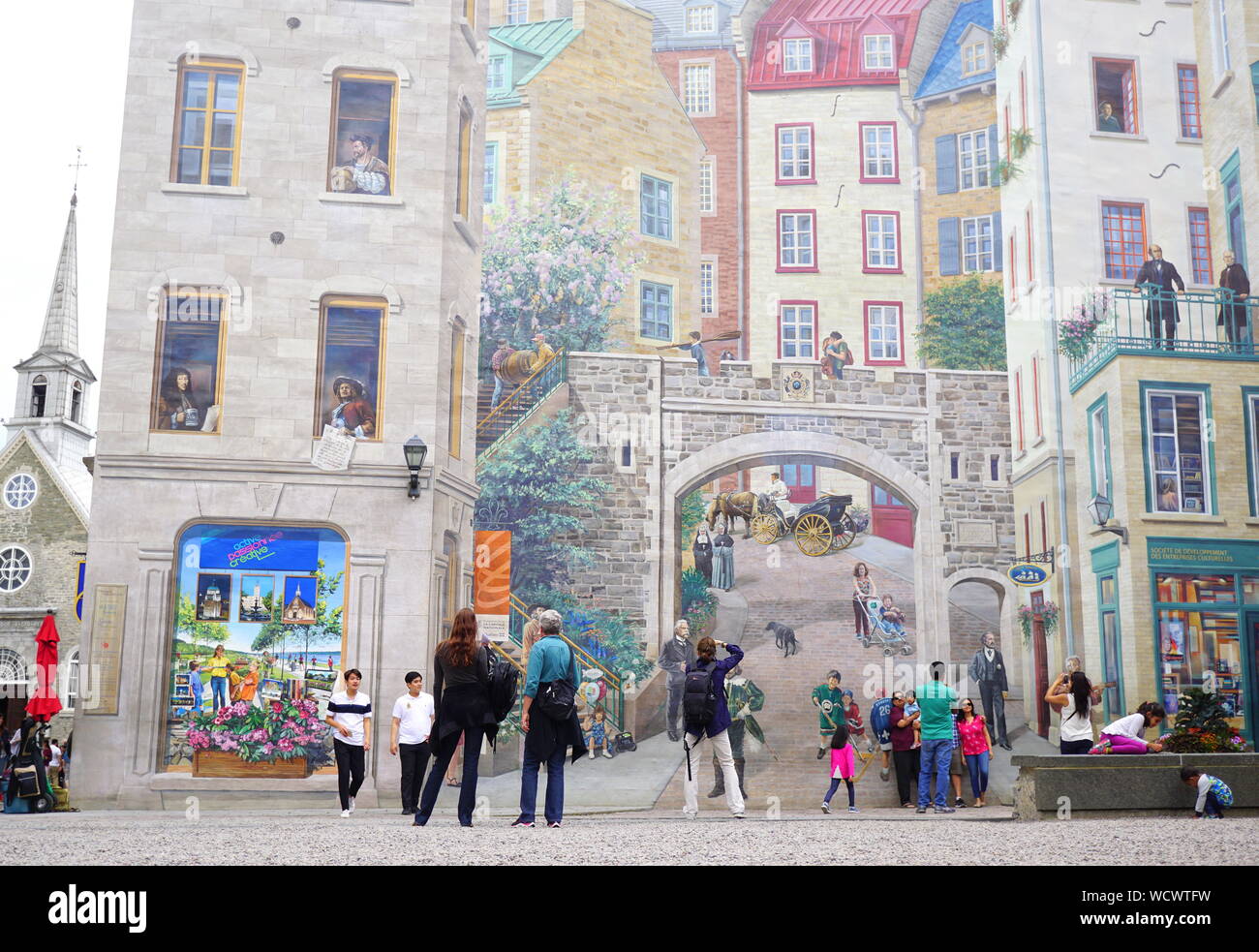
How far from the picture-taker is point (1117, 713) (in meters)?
13.8

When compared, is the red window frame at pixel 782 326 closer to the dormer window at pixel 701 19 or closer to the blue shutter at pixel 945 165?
the blue shutter at pixel 945 165

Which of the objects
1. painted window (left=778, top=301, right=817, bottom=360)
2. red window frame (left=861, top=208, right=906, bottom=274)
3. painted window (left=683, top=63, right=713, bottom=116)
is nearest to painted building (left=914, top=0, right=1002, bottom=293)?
red window frame (left=861, top=208, right=906, bottom=274)

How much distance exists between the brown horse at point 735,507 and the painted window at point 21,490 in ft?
55.7

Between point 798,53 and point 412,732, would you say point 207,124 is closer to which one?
point 412,732

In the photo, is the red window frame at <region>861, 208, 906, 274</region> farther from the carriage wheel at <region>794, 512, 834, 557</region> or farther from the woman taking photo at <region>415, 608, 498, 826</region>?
the woman taking photo at <region>415, 608, 498, 826</region>

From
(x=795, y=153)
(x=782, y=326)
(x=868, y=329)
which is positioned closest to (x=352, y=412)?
(x=782, y=326)

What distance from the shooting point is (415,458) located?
489 inches

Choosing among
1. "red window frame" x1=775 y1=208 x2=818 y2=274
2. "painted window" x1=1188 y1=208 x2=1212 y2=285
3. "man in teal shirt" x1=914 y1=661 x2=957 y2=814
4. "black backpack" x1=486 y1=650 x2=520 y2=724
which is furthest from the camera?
"red window frame" x1=775 y1=208 x2=818 y2=274

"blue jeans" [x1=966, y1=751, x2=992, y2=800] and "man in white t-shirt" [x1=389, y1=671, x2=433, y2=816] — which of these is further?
"blue jeans" [x1=966, y1=751, x2=992, y2=800]

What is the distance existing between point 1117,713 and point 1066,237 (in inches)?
220

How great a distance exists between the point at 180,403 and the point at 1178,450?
1078 centimetres

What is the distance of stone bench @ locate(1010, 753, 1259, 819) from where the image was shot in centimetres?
885

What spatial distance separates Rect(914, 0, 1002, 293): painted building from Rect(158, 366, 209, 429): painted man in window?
8775 millimetres
